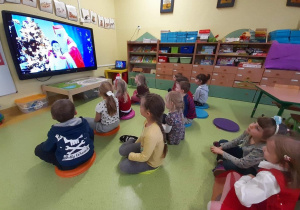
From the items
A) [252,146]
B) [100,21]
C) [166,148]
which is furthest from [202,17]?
[166,148]

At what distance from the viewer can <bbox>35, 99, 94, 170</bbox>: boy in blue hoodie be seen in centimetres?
108

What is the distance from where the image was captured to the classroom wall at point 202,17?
9.87 feet

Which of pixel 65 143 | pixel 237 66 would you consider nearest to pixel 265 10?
pixel 237 66

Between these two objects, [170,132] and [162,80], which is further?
[162,80]

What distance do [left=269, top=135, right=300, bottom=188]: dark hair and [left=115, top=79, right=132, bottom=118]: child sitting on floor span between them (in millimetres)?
1847

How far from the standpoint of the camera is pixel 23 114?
7.77 ft

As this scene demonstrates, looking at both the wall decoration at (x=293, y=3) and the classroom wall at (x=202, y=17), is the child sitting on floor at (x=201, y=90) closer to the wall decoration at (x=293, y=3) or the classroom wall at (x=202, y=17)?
the classroom wall at (x=202, y=17)

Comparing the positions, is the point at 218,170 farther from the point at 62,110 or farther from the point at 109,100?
the point at 62,110

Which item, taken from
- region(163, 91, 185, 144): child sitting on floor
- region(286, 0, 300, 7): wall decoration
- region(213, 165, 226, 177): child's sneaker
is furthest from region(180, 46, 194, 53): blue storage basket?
region(213, 165, 226, 177): child's sneaker

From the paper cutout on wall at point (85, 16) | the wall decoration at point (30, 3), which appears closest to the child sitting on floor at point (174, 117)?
the wall decoration at point (30, 3)

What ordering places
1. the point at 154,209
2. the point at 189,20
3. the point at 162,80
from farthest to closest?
the point at 162,80 < the point at 189,20 < the point at 154,209

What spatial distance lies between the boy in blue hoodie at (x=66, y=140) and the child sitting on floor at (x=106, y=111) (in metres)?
0.46

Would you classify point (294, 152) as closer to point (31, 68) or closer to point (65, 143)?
point (65, 143)

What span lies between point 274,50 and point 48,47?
4.61m
